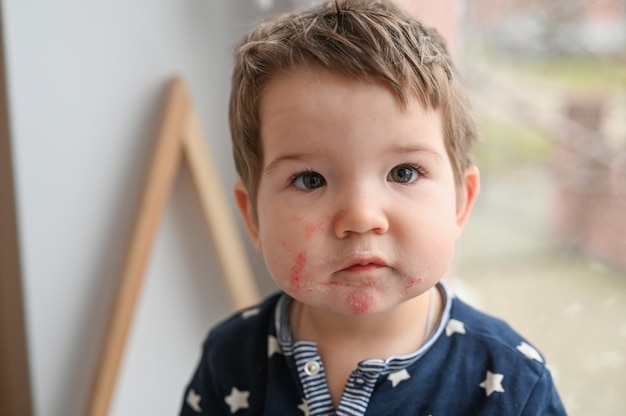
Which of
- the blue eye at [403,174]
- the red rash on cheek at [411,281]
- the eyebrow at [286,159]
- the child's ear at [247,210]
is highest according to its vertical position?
the eyebrow at [286,159]

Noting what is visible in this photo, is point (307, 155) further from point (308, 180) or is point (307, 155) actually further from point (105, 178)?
point (105, 178)

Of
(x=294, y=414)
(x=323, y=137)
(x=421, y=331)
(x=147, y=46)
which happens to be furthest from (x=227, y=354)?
(x=147, y=46)

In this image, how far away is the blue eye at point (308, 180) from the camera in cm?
71

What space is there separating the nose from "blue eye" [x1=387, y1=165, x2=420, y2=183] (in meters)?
0.04

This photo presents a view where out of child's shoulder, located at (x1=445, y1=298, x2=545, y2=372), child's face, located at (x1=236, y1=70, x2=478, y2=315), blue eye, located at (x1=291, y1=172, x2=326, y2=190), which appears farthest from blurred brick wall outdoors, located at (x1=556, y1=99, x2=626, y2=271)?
blue eye, located at (x1=291, y1=172, x2=326, y2=190)

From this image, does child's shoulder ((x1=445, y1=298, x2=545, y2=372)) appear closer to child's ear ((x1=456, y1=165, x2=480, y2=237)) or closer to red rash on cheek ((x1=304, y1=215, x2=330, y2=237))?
child's ear ((x1=456, y1=165, x2=480, y2=237))

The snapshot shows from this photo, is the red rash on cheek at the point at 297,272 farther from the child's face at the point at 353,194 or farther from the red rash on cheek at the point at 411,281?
the red rash on cheek at the point at 411,281

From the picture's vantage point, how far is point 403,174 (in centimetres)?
71

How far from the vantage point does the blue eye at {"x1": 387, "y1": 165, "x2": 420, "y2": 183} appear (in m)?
0.71

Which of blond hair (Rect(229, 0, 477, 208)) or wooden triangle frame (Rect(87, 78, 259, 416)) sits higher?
blond hair (Rect(229, 0, 477, 208))

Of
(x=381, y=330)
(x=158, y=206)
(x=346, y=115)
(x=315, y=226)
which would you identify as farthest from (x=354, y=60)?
(x=158, y=206)

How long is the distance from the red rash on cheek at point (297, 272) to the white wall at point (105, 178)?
0.55m

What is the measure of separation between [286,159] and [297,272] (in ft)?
0.38

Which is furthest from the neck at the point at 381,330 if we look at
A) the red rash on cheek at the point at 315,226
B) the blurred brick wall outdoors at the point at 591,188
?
the blurred brick wall outdoors at the point at 591,188
